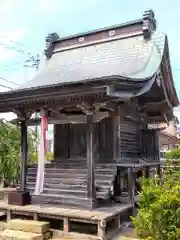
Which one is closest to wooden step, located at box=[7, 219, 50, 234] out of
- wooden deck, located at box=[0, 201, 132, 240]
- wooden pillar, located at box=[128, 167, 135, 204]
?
wooden deck, located at box=[0, 201, 132, 240]

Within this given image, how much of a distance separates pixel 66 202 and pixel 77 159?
1.97 meters

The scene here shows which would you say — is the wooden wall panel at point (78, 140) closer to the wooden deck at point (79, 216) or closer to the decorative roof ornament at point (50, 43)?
the wooden deck at point (79, 216)

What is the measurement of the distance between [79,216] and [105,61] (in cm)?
539

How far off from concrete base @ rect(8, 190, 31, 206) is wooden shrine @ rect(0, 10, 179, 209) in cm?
3

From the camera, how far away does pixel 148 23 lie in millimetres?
9766

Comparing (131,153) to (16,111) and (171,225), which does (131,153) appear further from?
(171,225)

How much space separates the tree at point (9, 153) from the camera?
13.1 meters

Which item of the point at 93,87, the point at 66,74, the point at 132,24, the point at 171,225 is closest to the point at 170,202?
the point at 171,225

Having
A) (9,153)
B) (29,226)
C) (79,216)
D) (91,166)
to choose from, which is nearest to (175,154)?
(91,166)

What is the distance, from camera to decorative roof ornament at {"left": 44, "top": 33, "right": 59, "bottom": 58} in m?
12.0

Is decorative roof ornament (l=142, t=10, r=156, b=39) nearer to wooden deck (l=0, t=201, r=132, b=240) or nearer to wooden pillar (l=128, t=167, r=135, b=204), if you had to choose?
wooden pillar (l=128, t=167, r=135, b=204)

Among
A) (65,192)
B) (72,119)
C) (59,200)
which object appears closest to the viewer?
(59,200)

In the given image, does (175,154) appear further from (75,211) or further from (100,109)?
(75,211)

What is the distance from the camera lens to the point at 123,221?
26.4ft
